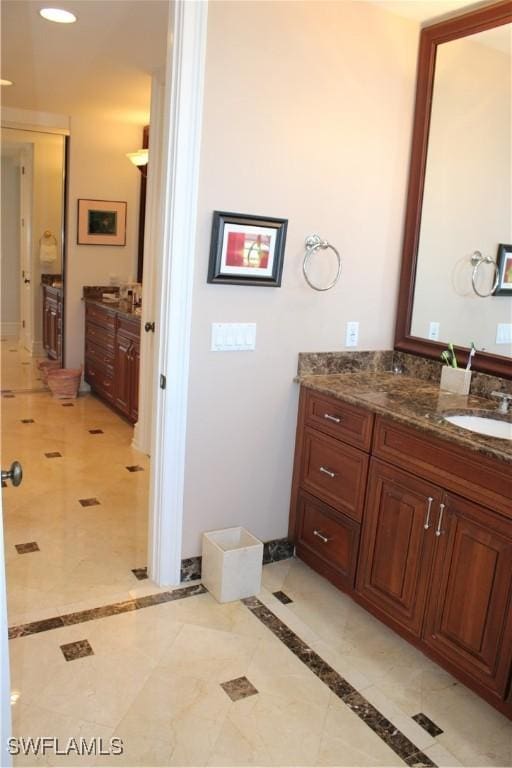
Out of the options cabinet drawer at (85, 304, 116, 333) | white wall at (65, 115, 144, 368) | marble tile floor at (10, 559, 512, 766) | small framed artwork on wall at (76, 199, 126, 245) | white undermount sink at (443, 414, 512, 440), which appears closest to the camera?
marble tile floor at (10, 559, 512, 766)

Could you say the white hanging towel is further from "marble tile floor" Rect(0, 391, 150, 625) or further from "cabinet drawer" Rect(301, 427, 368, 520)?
"cabinet drawer" Rect(301, 427, 368, 520)

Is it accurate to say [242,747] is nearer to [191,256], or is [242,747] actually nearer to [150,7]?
[191,256]

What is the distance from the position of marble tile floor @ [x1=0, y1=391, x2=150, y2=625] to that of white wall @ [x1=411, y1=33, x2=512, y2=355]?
1767mm

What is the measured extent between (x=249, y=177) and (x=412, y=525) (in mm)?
1471

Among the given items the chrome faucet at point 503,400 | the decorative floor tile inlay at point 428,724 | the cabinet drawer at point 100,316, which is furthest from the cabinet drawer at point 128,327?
the decorative floor tile inlay at point 428,724

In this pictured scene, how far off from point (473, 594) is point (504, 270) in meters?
1.36

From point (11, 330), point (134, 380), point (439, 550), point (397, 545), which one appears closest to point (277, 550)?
point (397, 545)

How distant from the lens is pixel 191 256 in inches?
95.2

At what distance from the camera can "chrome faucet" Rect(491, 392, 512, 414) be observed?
243 cm

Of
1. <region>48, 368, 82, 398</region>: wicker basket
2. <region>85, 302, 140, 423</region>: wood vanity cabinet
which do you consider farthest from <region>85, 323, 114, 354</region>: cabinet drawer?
<region>48, 368, 82, 398</region>: wicker basket

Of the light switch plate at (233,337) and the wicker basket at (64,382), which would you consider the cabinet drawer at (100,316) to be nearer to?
the wicker basket at (64,382)

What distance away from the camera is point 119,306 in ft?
16.4

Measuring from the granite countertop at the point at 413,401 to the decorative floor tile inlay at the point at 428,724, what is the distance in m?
0.87

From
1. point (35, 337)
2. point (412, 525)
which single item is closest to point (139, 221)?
point (35, 337)
